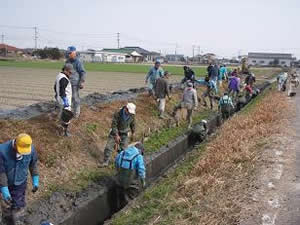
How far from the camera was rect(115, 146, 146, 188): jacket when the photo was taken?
23.2 ft

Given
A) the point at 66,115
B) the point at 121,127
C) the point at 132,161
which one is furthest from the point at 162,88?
the point at 132,161

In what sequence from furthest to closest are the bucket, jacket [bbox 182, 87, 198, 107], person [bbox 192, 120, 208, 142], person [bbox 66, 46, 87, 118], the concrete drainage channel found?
jacket [bbox 182, 87, 198, 107]
person [bbox 192, 120, 208, 142]
person [bbox 66, 46, 87, 118]
the bucket
the concrete drainage channel

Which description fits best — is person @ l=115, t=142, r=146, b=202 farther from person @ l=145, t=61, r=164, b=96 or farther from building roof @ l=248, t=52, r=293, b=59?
building roof @ l=248, t=52, r=293, b=59

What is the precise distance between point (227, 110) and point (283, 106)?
8.37 feet

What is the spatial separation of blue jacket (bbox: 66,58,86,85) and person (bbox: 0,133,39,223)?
3.74 metres

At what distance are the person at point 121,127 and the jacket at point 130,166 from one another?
0.97 m

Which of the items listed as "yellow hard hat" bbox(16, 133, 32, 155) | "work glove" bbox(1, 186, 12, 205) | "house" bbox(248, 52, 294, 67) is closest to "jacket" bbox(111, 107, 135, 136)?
"yellow hard hat" bbox(16, 133, 32, 155)

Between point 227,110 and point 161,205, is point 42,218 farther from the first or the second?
point 227,110

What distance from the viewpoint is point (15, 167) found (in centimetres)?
497

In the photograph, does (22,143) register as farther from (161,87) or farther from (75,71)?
(161,87)

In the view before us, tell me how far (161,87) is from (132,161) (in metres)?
5.84

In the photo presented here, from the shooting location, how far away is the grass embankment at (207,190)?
17.7 ft

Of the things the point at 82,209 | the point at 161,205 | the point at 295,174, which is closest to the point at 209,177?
the point at 161,205

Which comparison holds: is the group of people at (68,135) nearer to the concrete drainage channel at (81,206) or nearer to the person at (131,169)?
the person at (131,169)
